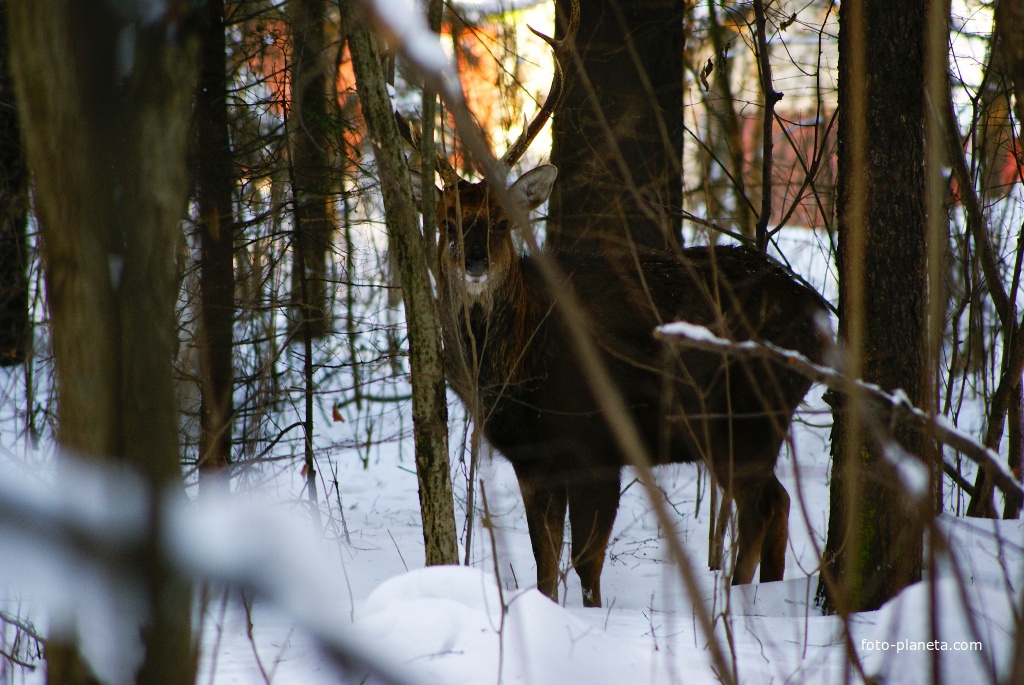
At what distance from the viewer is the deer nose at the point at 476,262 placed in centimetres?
482

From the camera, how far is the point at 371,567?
5.12 meters

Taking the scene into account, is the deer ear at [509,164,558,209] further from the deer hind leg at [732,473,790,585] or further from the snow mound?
the snow mound

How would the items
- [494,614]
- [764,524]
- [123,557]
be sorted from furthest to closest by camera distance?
[764,524] < [494,614] < [123,557]

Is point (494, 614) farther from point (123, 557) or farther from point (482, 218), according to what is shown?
point (482, 218)

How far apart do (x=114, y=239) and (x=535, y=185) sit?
13.3 ft

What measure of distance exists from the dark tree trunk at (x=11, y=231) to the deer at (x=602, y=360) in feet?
7.20

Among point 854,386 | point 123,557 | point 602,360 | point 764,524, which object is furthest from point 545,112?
point 123,557

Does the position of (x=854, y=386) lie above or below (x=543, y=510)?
above

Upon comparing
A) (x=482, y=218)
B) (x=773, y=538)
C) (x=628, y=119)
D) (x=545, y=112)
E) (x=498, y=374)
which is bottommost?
(x=773, y=538)

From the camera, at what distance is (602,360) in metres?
4.85

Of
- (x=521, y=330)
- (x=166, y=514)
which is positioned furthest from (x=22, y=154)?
(x=166, y=514)

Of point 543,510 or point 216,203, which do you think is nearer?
point 543,510

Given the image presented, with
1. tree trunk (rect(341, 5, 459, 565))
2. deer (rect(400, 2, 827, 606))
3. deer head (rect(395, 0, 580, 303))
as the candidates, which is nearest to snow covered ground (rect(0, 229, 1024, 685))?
tree trunk (rect(341, 5, 459, 565))

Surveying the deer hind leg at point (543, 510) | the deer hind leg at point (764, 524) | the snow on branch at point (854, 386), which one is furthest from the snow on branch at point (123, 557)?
the deer hind leg at point (764, 524)
